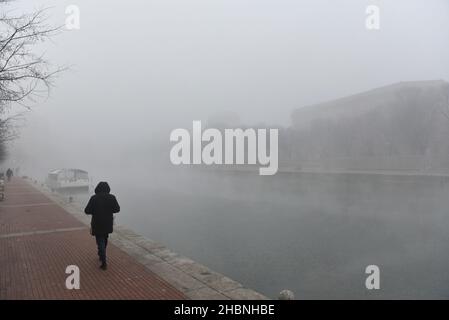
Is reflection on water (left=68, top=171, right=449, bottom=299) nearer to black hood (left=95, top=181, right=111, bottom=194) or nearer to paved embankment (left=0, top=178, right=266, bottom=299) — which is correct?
paved embankment (left=0, top=178, right=266, bottom=299)

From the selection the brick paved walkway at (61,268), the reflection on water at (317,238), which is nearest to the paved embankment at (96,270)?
the brick paved walkway at (61,268)

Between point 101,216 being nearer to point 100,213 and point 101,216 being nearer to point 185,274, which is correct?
point 100,213

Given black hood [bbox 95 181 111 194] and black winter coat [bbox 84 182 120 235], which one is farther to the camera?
black hood [bbox 95 181 111 194]

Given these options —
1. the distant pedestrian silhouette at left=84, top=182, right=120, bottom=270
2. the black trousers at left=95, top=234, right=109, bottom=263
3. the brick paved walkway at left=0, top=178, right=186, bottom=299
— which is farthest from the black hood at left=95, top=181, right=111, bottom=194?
the brick paved walkway at left=0, top=178, right=186, bottom=299

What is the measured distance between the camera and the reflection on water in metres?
11.7

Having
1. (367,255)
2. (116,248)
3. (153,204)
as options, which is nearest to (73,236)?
(116,248)

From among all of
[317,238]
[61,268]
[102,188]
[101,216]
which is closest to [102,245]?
[101,216]

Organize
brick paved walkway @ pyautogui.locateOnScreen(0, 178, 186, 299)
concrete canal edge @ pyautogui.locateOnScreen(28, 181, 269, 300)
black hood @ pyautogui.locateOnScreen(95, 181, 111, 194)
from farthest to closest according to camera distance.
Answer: black hood @ pyautogui.locateOnScreen(95, 181, 111, 194), concrete canal edge @ pyautogui.locateOnScreen(28, 181, 269, 300), brick paved walkway @ pyautogui.locateOnScreen(0, 178, 186, 299)

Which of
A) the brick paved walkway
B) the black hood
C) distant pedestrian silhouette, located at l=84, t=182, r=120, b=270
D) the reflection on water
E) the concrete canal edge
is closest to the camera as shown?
the brick paved walkway

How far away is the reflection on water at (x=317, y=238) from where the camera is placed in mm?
11711

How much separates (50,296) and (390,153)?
62.2 metres

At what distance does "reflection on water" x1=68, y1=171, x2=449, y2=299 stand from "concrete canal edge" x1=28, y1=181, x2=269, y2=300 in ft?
10.3

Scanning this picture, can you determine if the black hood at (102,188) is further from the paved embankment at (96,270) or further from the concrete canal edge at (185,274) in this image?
the concrete canal edge at (185,274)

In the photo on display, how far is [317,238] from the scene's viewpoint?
17625 mm
